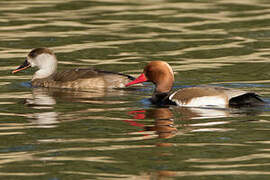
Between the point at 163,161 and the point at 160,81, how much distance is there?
16.7 ft

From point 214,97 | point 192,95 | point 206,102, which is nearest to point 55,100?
point 192,95

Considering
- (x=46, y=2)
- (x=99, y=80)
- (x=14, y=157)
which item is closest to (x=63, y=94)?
(x=99, y=80)

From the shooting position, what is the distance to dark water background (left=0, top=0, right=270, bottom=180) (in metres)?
8.45

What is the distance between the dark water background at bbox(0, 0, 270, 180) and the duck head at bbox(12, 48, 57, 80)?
0.48 meters

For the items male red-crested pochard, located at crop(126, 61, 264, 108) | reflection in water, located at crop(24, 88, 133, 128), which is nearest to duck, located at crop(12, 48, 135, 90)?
reflection in water, located at crop(24, 88, 133, 128)

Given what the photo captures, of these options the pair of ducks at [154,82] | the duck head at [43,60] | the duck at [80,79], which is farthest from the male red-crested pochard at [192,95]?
the duck head at [43,60]

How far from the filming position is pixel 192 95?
1240cm

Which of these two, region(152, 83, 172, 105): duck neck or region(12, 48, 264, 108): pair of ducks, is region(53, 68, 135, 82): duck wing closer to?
region(12, 48, 264, 108): pair of ducks

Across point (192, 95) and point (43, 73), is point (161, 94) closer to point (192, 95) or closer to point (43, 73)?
point (192, 95)

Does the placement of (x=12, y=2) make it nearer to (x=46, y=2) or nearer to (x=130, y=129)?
(x=46, y=2)

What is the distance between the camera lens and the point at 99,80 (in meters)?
15.2

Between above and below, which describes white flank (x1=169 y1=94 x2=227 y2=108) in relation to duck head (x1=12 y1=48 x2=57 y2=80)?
below

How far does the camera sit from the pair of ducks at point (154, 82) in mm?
12039

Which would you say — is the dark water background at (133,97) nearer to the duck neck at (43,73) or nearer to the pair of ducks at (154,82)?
the pair of ducks at (154,82)
